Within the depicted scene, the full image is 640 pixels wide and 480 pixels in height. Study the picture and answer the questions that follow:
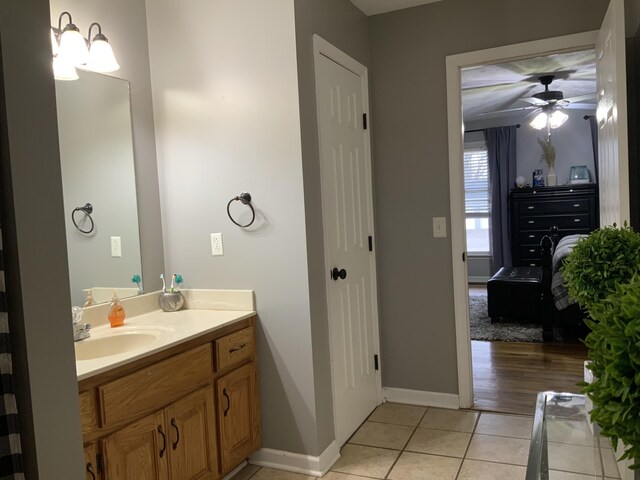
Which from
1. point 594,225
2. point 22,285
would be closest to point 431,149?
point 22,285

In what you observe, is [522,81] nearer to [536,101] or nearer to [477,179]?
[536,101]

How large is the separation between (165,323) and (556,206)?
6.35 meters

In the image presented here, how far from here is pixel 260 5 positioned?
247 centimetres

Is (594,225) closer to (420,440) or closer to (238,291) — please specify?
(420,440)

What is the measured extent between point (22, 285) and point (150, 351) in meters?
→ 0.88

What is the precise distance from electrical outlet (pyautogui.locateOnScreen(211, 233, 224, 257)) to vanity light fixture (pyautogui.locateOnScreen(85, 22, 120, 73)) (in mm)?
907

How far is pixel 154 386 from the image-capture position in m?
1.97

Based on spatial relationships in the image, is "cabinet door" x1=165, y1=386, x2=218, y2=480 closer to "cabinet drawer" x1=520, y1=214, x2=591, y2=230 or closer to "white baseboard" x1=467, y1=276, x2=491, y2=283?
"cabinet drawer" x1=520, y1=214, x2=591, y2=230

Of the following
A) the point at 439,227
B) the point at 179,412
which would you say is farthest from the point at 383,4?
the point at 179,412

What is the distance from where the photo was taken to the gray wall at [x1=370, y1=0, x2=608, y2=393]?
3.17m

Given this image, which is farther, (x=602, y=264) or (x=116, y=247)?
(x=116, y=247)

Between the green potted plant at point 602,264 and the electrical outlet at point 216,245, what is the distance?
5.95 ft

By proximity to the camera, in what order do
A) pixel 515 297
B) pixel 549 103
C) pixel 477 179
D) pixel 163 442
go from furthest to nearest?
pixel 477 179, pixel 549 103, pixel 515 297, pixel 163 442

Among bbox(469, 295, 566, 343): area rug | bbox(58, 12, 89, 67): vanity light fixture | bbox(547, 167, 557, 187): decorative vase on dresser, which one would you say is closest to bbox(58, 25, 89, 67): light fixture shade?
bbox(58, 12, 89, 67): vanity light fixture
